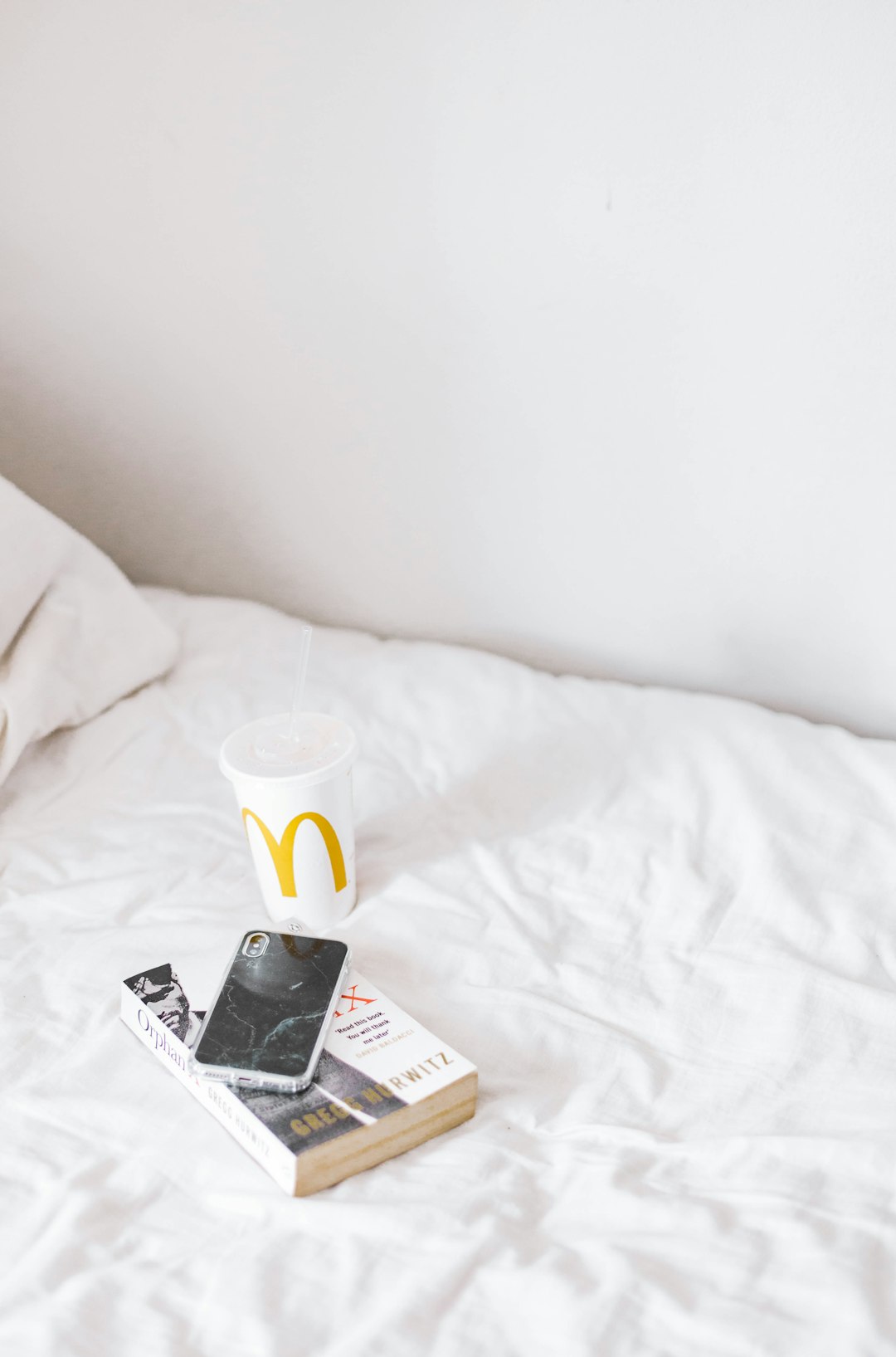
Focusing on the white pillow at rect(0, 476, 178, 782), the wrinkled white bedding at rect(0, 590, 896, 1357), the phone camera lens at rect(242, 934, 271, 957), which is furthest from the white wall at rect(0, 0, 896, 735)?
the phone camera lens at rect(242, 934, 271, 957)

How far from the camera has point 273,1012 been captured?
67 centimetres

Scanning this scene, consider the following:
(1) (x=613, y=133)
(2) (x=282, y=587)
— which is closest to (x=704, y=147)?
(1) (x=613, y=133)

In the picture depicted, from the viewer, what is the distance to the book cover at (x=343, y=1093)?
600 millimetres

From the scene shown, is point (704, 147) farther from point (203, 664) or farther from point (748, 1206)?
point (748, 1206)

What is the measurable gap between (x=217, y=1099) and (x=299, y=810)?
22 cm

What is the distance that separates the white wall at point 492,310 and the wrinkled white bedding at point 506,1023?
139mm

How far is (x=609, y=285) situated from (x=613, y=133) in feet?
0.42

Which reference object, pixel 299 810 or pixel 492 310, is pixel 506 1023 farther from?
pixel 492 310

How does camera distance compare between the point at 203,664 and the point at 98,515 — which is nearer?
the point at 203,664

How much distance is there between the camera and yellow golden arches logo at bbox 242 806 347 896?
792 millimetres

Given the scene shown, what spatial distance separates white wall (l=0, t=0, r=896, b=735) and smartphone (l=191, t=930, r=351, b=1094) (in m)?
0.57

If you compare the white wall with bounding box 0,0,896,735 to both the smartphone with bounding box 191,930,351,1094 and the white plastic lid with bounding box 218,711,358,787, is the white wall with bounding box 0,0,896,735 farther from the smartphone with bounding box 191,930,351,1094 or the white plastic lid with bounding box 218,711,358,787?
the smartphone with bounding box 191,930,351,1094

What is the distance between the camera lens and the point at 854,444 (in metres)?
0.98

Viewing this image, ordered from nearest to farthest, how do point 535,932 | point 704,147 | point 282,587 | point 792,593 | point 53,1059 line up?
point 53,1059
point 535,932
point 704,147
point 792,593
point 282,587
